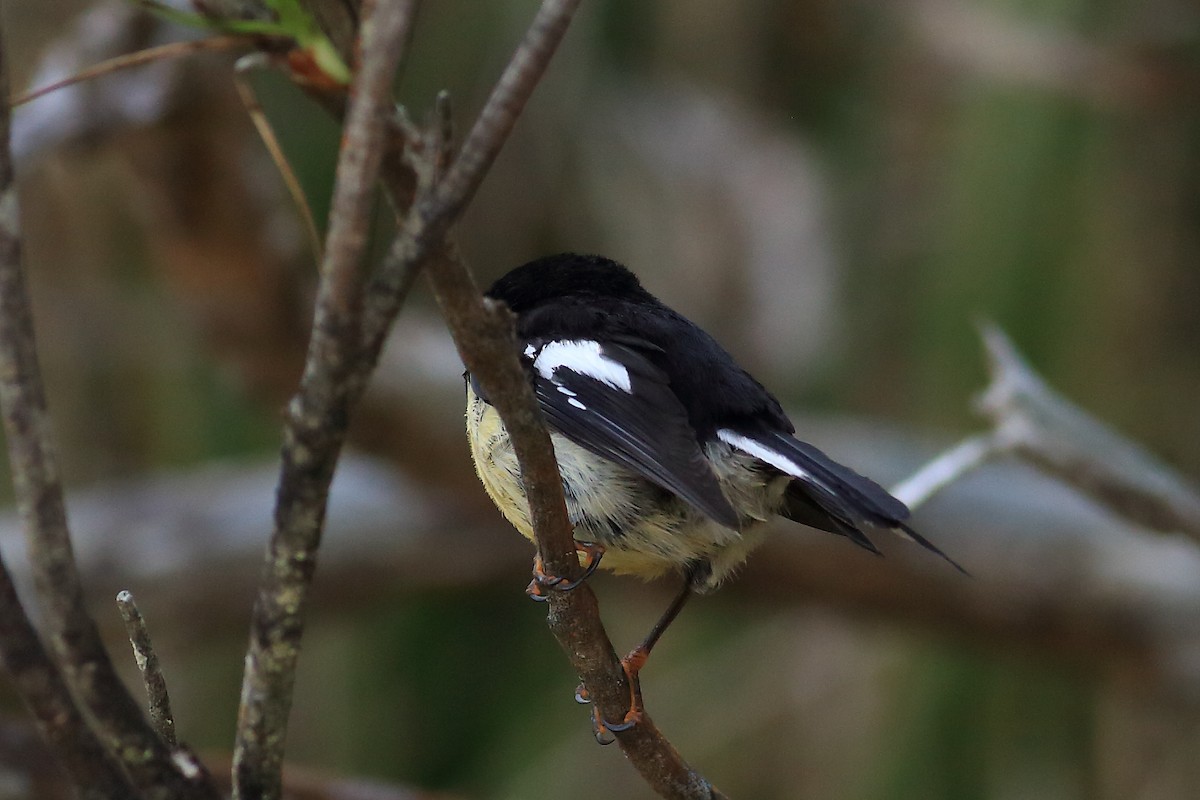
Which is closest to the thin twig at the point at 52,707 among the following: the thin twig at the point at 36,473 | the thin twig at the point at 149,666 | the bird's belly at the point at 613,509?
the thin twig at the point at 36,473

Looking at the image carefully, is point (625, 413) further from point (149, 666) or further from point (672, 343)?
point (149, 666)

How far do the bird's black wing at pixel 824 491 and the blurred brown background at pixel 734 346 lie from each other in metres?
2.38

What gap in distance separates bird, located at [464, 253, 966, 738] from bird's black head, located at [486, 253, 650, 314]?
12 cm

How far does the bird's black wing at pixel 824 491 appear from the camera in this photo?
1.66 m

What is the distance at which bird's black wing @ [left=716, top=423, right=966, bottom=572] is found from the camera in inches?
65.2

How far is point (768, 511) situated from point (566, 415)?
391mm

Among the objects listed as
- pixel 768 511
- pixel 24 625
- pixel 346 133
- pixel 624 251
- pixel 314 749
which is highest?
pixel 346 133

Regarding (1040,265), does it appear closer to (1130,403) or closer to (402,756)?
(1130,403)

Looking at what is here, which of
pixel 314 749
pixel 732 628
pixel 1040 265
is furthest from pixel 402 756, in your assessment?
pixel 1040 265

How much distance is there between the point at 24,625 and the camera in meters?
0.91

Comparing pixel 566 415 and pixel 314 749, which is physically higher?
pixel 566 415

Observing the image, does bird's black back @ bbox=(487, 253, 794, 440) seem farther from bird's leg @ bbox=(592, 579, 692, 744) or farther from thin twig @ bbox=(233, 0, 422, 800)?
thin twig @ bbox=(233, 0, 422, 800)

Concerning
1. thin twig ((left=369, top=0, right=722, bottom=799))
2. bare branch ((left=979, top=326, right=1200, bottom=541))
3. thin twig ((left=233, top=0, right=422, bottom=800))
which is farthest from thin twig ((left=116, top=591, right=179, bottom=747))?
bare branch ((left=979, top=326, right=1200, bottom=541))

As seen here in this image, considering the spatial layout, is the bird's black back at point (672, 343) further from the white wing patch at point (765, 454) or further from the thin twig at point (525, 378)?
the thin twig at point (525, 378)
